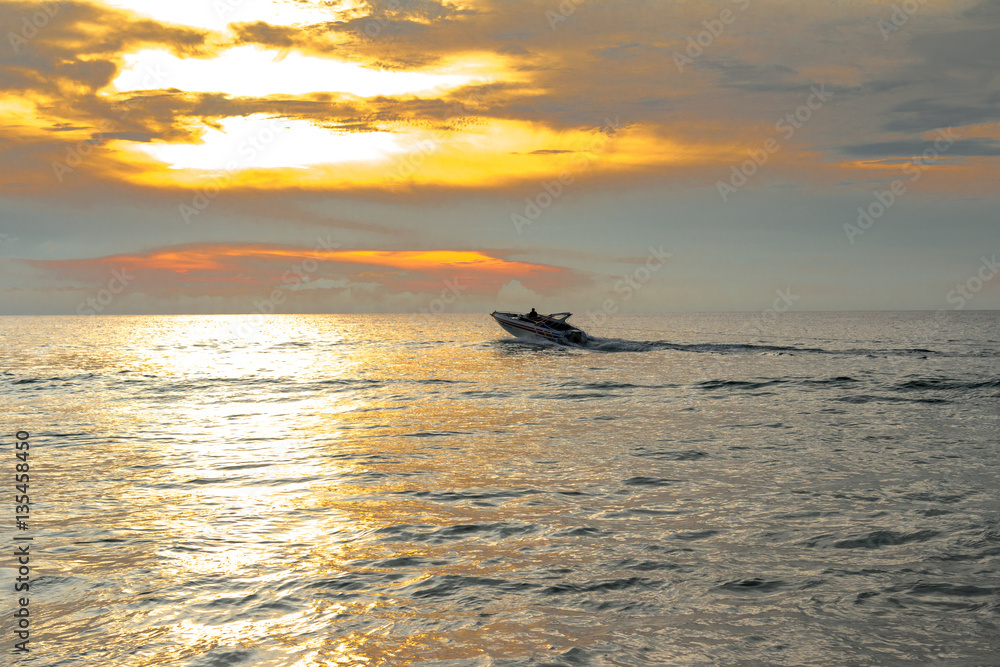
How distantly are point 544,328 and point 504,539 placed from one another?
6170 cm

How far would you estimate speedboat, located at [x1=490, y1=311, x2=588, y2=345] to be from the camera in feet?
235

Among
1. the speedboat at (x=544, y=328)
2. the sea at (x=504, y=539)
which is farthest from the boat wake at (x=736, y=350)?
the sea at (x=504, y=539)

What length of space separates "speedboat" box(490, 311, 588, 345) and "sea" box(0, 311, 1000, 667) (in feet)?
145

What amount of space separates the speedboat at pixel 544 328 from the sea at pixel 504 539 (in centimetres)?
4425

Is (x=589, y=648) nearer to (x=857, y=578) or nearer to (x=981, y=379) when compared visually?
(x=857, y=578)

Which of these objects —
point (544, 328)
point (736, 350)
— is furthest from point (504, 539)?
point (736, 350)

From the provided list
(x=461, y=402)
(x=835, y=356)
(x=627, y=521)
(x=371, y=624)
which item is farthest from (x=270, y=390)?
(x=835, y=356)

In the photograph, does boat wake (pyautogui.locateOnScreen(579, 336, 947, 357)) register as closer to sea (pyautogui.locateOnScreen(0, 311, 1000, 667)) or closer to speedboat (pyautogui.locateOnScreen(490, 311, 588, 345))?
speedboat (pyautogui.locateOnScreen(490, 311, 588, 345))

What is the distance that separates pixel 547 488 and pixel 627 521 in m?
2.85

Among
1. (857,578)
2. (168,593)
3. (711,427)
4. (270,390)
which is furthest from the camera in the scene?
(270,390)

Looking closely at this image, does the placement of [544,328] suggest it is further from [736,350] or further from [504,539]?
[504,539]

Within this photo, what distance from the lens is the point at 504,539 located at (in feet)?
36.8

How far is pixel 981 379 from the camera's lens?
138 feet

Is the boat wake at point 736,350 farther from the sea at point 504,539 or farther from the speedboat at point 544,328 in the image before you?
the sea at point 504,539
